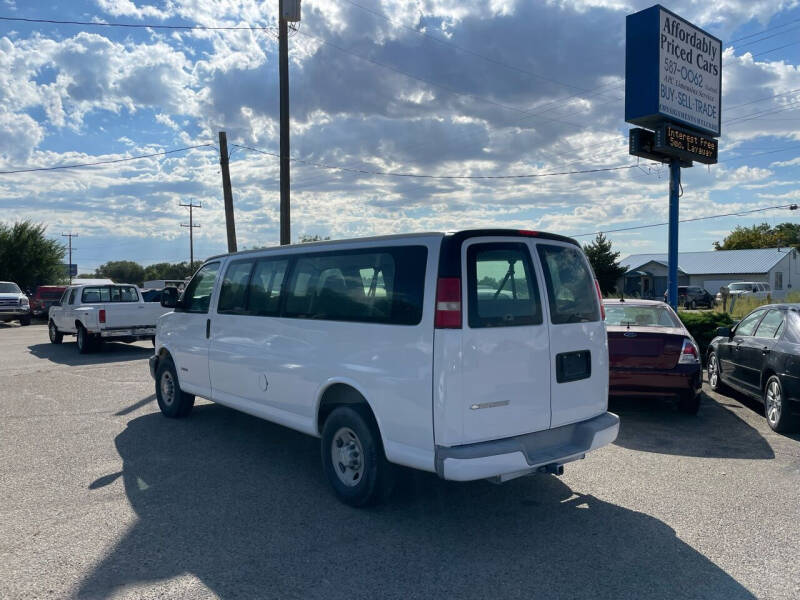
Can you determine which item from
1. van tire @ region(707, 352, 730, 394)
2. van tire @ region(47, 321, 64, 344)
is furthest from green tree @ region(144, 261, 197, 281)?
van tire @ region(707, 352, 730, 394)

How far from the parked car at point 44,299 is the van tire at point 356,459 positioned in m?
29.9

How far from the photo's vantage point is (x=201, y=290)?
24.2 ft

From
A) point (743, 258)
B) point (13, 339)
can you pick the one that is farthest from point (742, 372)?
point (743, 258)

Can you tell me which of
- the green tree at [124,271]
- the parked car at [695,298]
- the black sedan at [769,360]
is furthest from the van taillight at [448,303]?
the green tree at [124,271]

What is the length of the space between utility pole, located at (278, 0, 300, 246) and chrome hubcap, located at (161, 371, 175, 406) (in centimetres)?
899

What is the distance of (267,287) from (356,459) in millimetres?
2032

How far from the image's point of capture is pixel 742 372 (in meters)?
8.59

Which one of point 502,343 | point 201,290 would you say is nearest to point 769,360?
point 502,343

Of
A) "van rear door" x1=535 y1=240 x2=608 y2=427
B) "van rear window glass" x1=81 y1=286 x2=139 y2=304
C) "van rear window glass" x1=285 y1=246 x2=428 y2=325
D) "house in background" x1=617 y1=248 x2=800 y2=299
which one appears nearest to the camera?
"van rear window glass" x1=285 y1=246 x2=428 y2=325

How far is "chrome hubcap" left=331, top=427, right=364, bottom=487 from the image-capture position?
4.99 metres

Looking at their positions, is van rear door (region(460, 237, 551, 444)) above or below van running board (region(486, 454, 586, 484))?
above

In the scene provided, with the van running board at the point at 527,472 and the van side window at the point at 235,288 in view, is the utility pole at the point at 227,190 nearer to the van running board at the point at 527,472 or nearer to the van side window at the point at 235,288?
the van side window at the point at 235,288

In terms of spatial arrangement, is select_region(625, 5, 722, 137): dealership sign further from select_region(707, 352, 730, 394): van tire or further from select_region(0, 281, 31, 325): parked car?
select_region(0, 281, 31, 325): parked car

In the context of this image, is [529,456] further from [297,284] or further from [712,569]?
[297,284]
